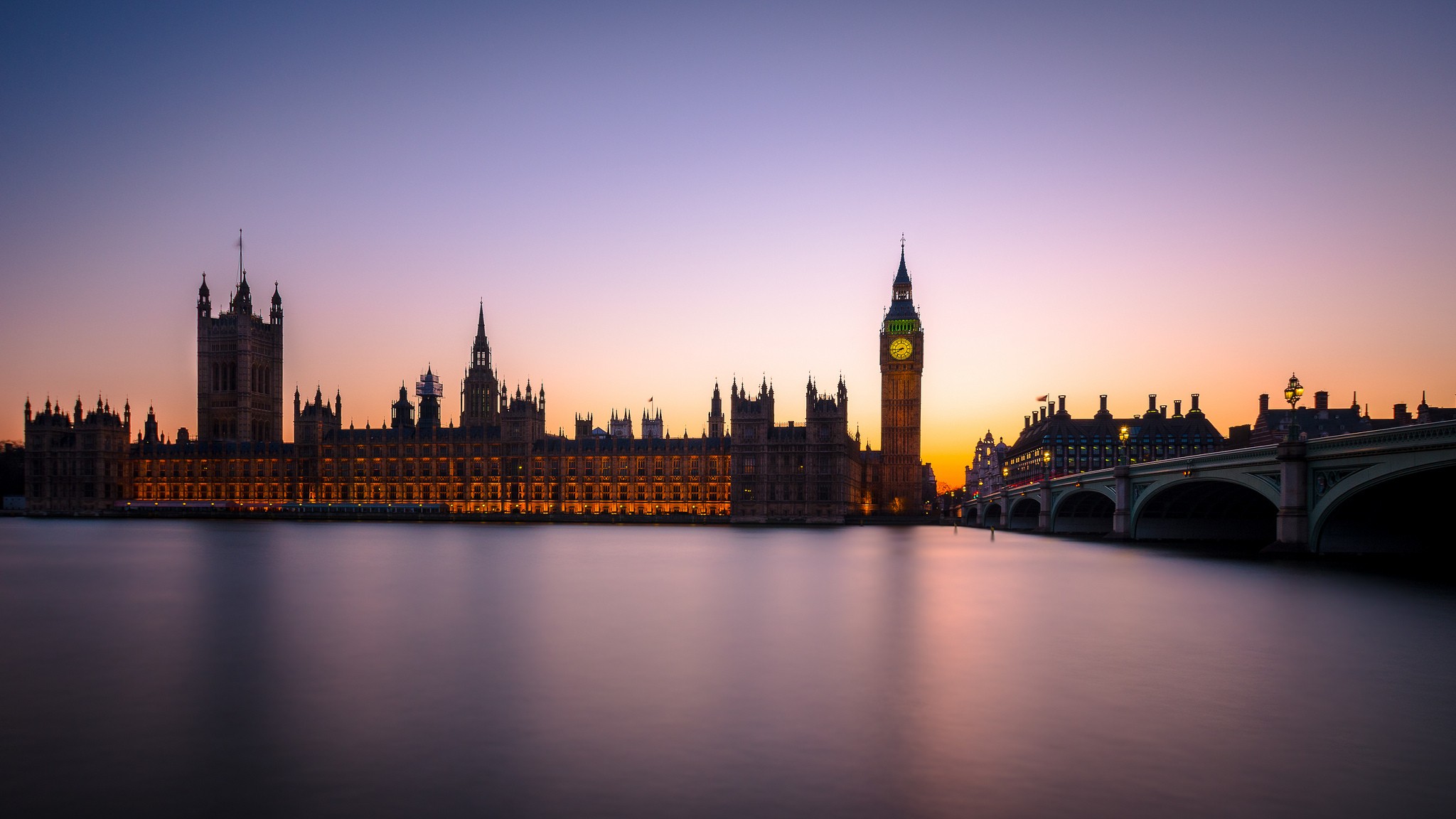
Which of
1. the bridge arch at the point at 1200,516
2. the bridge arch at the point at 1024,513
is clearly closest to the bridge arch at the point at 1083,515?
the bridge arch at the point at 1024,513

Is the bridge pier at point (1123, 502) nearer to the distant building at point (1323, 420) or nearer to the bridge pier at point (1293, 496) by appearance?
the bridge pier at point (1293, 496)

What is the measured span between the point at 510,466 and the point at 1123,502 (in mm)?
111187

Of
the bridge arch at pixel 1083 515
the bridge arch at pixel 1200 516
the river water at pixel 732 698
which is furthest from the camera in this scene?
the bridge arch at pixel 1083 515

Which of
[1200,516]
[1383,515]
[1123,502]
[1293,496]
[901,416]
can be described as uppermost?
[901,416]

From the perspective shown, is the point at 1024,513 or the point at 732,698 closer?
the point at 732,698

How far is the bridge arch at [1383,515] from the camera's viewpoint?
4556 cm

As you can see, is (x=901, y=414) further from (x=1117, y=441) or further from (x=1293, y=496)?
(x=1293, y=496)

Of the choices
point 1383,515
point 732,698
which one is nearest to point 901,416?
point 1383,515

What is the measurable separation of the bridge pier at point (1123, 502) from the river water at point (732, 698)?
29.6 metres

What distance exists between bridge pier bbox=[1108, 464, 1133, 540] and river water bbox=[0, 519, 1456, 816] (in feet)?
97.2

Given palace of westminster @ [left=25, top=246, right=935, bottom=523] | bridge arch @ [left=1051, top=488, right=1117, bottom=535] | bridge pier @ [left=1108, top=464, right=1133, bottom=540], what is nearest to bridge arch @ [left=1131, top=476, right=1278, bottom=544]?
bridge pier @ [left=1108, top=464, right=1133, bottom=540]

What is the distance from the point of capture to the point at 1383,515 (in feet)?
177

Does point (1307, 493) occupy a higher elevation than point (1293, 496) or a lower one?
higher

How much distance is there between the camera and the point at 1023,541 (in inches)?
3708
